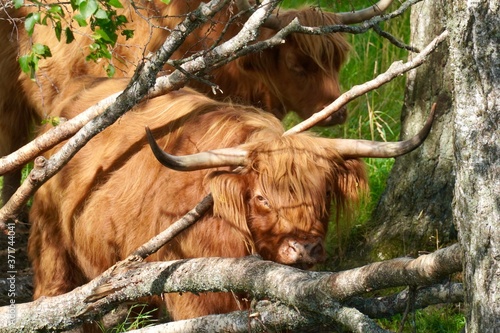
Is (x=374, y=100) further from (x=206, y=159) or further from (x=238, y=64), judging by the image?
(x=206, y=159)

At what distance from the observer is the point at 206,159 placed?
4734 millimetres

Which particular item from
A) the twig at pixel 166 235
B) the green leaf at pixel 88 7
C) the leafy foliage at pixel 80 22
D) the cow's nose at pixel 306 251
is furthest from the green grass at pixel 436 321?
the green leaf at pixel 88 7

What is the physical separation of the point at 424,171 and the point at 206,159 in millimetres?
2113

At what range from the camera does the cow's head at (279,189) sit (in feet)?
15.4

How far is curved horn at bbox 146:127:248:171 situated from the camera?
4491 millimetres

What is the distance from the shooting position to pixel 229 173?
489cm

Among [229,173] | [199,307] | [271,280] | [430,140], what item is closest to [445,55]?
[430,140]

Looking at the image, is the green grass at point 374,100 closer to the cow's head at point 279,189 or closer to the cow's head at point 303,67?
the cow's head at point 303,67

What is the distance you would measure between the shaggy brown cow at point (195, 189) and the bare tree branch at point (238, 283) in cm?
59

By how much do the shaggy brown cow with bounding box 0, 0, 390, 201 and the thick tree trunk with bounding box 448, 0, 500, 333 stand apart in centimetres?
A: 430

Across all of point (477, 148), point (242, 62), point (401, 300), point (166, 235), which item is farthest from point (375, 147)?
point (242, 62)

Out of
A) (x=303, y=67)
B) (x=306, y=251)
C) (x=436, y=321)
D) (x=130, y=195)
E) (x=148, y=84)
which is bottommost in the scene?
(x=436, y=321)

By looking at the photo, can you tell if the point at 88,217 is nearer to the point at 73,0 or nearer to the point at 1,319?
the point at 1,319

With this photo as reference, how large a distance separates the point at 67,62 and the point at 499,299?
518cm
